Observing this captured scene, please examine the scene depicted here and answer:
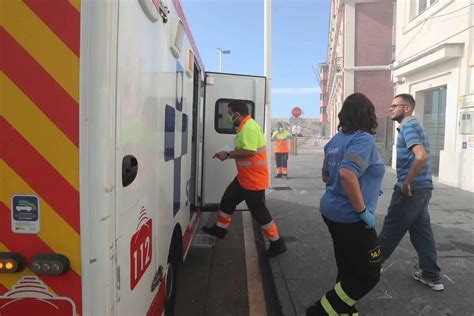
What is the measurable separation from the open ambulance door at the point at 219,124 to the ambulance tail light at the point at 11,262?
4.09 metres

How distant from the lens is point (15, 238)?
5.21 ft

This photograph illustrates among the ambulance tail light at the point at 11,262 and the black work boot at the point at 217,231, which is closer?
the ambulance tail light at the point at 11,262

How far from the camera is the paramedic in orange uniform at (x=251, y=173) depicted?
A: 4.57 m

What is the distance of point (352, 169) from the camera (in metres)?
2.58

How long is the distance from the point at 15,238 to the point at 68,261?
24 cm

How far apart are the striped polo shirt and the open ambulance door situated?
240cm

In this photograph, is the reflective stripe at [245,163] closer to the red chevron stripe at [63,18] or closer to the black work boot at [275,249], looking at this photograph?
the black work boot at [275,249]

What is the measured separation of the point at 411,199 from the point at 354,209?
4.17 feet

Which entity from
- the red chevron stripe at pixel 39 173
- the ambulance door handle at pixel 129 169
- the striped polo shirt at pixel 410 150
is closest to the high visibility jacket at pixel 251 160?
the striped polo shirt at pixel 410 150

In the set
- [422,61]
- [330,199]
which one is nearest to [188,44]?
[330,199]

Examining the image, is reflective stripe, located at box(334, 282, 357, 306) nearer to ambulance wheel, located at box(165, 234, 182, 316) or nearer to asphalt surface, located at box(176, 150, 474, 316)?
asphalt surface, located at box(176, 150, 474, 316)

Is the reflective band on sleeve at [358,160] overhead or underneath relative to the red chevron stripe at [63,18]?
underneath

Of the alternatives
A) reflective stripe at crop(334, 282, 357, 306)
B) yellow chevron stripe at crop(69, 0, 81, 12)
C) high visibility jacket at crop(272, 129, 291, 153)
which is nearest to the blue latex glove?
reflective stripe at crop(334, 282, 357, 306)

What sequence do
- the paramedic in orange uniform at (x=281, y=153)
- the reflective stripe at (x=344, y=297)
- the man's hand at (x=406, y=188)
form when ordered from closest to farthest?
the reflective stripe at (x=344, y=297) → the man's hand at (x=406, y=188) → the paramedic in orange uniform at (x=281, y=153)
